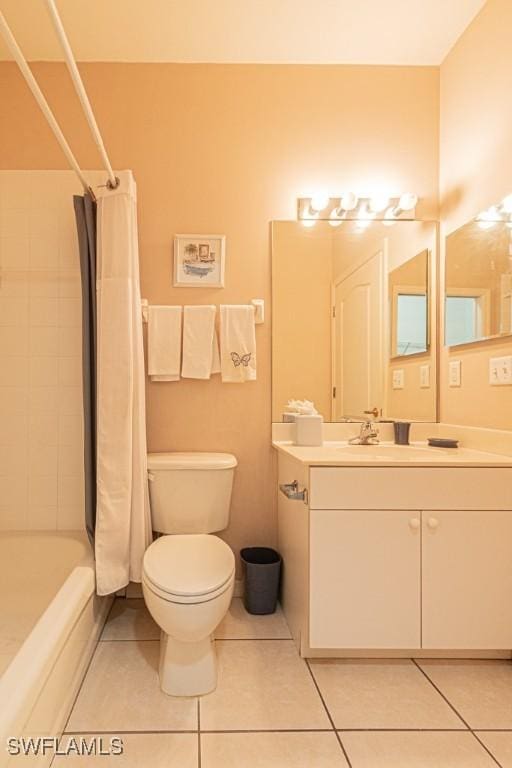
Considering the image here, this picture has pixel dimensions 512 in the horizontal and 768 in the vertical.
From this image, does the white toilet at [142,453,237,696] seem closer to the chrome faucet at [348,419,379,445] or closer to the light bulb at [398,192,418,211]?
the chrome faucet at [348,419,379,445]

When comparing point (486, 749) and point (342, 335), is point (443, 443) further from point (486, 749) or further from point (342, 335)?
point (486, 749)

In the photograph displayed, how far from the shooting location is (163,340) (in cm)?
220

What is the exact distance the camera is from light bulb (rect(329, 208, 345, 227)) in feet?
7.46

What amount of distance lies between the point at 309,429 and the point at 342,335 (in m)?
0.51

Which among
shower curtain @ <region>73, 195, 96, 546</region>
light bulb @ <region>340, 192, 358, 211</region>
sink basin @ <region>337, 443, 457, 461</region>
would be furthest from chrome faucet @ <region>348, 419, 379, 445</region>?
shower curtain @ <region>73, 195, 96, 546</region>

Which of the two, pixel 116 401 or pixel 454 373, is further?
pixel 454 373

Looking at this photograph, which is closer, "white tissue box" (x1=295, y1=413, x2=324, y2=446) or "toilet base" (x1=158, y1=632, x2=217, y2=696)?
"toilet base" (x1=158, y1=632, x2=217, y2=696)

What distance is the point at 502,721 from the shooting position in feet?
4.68

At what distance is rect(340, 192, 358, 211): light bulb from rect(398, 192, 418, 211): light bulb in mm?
229

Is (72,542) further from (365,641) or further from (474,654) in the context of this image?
(474,654)

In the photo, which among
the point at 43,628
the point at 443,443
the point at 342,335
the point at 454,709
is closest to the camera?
the point at 43,628

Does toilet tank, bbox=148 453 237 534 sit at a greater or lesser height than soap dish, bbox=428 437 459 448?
lesser

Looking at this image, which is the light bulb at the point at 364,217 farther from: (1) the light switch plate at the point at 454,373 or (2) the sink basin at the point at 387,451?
(2) the sink basin at the point at 387,451

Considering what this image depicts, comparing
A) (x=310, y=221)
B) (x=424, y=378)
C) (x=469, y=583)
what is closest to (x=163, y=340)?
(x=310, y=221)
